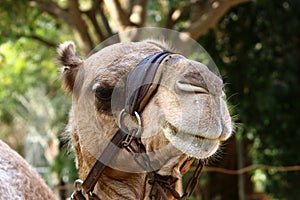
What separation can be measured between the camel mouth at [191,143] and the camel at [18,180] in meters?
0.89

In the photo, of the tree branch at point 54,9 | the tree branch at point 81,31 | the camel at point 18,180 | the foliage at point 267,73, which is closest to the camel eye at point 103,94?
the camel at point 18,180

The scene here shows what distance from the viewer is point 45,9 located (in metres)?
8.21

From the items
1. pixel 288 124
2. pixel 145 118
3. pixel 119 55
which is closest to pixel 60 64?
pixel 119 55

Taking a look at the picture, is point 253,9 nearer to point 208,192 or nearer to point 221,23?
point 221,23

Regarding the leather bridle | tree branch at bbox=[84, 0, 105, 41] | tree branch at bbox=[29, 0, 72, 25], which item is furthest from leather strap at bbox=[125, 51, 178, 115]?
tree branch at bbox=[84, 0, 105, 41]

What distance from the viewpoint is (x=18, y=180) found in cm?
315

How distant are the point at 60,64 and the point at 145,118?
2.55ft

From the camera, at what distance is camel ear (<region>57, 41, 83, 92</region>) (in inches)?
125

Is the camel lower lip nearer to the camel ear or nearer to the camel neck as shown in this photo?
the camel neck

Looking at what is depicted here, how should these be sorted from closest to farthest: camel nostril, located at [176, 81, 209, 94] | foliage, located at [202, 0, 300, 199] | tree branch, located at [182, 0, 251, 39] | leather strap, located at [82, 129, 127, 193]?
1. camel nostril, located at [176, 81, 209, 94]
2. leather strap, located at [82, 129, 127, 193]
3. tree branch, located at [182, 0, 251, 39]
4. foliage, located at [202, 0, 300, 199]

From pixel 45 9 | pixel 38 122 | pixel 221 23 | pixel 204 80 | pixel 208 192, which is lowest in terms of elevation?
pixel 208 192

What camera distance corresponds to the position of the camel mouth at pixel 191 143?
99.0 inches

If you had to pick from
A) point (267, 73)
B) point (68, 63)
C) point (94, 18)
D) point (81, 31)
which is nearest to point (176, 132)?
point (68, 63)

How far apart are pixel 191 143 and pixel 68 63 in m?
0.96
